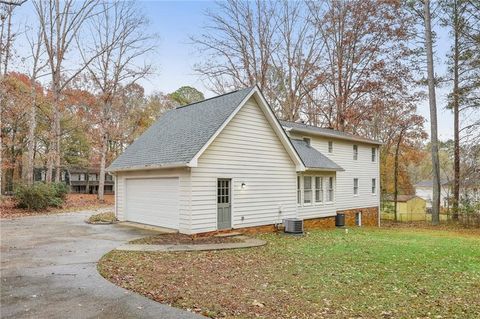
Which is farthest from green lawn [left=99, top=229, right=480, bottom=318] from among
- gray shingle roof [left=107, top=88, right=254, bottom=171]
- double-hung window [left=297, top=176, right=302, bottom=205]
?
double-hung window [left=297, top=176, right=302, bottom=205]

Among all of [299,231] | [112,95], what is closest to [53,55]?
[112,95]

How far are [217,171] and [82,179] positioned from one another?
139 feet

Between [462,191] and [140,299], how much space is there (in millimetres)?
23019

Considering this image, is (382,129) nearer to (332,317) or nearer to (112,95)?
(112,95)

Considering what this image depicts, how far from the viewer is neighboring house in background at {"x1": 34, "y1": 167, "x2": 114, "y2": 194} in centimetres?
4550

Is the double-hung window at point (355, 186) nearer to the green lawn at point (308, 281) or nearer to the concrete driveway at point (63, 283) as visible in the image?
the green lawn at point (308, 281)

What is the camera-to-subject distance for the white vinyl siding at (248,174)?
11.7 meters

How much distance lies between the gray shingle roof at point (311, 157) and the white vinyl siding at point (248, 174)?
208 centimetres

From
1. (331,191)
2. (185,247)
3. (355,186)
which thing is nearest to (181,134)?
(185,247)

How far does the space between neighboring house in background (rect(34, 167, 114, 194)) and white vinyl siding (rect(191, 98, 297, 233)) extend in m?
37.0

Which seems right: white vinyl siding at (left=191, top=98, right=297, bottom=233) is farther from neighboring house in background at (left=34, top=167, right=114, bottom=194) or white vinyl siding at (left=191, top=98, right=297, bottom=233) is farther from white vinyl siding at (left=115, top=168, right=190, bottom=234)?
neighboring house in background at (left=34, top=167, right=114, bottom=194)

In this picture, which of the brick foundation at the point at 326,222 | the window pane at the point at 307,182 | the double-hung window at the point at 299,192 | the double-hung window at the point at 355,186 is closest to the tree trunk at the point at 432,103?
the brick foundation at the point at 326,222

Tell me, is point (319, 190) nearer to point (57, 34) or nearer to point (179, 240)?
point (179, 240)

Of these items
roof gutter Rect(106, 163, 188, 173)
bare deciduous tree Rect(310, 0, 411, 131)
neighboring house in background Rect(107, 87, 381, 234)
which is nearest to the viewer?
roof gutter Rect(106, 163, 188, 173)
